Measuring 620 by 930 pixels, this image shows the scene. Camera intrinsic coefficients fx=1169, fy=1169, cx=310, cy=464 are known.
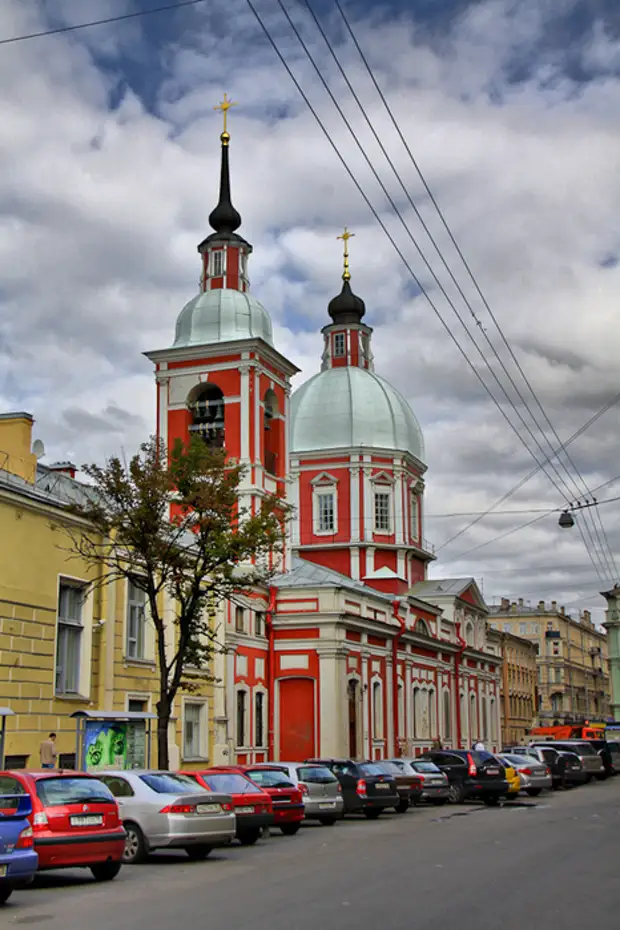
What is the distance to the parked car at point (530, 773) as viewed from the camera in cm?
3253

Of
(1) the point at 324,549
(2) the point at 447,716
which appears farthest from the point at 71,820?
(2) the point at 447,716

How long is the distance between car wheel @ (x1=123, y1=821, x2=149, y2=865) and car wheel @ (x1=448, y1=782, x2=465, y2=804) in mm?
15055

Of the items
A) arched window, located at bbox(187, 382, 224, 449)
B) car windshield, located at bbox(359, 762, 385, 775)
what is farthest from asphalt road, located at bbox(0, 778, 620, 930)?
arched window, located at bbox(187, 382, 224, 449)

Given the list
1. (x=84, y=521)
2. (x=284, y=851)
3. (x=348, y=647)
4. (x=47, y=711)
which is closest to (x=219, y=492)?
(x=84, y=521)

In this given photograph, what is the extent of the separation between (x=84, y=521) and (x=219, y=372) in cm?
1863

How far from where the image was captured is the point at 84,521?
83.3ft

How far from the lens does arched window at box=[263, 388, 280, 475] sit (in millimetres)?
44031

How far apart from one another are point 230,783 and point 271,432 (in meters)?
26.9

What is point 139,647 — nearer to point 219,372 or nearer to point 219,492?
point 219,492

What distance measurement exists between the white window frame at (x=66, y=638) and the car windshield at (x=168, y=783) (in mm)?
8468

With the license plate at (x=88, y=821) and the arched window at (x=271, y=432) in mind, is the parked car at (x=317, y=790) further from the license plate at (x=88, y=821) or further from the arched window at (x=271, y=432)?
the arched window at (x=271, y=432)

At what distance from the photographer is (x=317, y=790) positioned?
2228cm

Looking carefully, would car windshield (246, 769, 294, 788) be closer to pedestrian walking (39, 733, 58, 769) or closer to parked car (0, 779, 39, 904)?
pedestrian walking (39, 733, 58, 769)

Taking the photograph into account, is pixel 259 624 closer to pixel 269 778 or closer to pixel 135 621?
pixel 135 621
